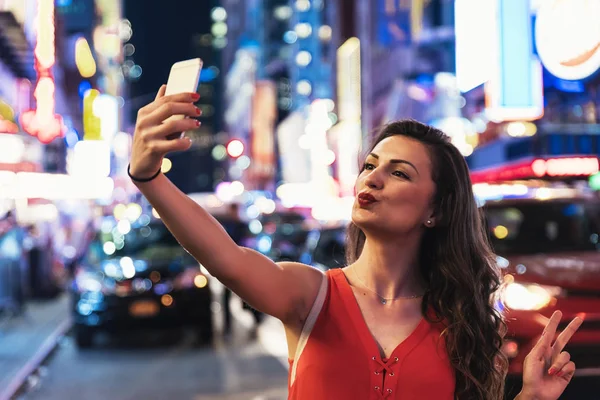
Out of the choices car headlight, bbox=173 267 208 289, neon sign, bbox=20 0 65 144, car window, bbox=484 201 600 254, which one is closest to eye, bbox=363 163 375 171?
car window, bbox=484 201 600 254

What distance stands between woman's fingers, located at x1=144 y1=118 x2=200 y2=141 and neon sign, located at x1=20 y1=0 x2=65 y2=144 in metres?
25.2

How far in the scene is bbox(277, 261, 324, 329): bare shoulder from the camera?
103 inches

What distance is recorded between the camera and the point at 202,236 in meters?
2.43

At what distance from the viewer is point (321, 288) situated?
2.66 metres

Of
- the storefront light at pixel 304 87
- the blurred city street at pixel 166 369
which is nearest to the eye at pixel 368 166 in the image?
the blurred city street at pixel 166 369

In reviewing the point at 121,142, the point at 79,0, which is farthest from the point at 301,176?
the point at 79,0

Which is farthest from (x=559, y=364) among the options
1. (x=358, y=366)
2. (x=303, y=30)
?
(x=303, y=30)

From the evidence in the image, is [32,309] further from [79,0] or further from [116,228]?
[79,0]

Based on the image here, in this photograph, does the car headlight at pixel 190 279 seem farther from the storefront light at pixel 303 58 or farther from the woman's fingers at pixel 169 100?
the storefront light at pixel 303 58

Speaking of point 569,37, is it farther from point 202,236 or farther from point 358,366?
point 202,236

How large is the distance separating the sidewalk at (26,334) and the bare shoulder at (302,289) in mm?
7145

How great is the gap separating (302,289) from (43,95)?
26320 mm

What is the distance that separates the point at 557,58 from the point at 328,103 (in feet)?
262

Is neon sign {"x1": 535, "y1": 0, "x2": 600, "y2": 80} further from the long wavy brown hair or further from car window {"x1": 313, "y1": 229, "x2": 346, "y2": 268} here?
the long wavy brown hair
